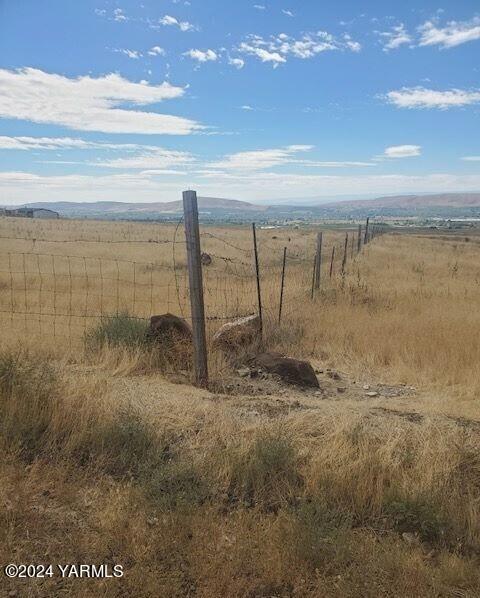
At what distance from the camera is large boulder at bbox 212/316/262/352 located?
7.02m

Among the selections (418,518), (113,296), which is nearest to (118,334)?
(418,518)

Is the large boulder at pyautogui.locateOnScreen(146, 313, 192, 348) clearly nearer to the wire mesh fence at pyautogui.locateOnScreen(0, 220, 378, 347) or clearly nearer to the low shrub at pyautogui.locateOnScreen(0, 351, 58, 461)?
the wire mesh fence at pyautogui.locateOnScreen(0, 220, 378, 347)

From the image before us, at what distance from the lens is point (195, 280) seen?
550cm

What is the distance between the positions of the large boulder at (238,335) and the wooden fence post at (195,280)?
49.5 inches

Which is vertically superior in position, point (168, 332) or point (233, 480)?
point (168, 332)

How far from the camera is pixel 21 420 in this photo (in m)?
3.86

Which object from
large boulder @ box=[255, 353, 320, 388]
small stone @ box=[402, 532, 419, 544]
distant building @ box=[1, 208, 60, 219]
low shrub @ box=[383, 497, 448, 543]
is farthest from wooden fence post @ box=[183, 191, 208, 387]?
distant building @ box=[1, 208, 60, 219]

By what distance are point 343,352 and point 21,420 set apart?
5.23m

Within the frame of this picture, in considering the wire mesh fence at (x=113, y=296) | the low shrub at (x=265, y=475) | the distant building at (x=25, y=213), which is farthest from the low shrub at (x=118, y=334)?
the distant building at (x=25, y=213)

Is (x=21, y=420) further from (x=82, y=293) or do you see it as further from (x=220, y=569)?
(x=82, y=293)

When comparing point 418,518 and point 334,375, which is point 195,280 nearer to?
point 334,375

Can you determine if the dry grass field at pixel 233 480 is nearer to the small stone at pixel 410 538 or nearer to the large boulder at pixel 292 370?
the small stone at pixel 410 538

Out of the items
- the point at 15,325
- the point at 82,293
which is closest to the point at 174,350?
the point at 15,325

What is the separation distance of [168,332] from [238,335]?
1.15 meters
